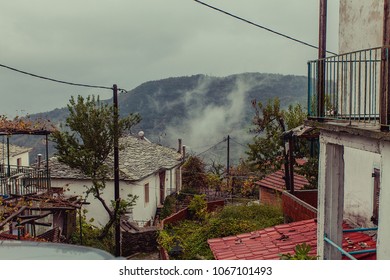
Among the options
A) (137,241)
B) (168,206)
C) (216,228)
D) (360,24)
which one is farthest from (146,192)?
(360,24)

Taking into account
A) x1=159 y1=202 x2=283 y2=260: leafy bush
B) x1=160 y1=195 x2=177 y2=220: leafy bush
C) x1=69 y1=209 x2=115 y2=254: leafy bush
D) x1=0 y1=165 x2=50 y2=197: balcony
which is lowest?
x1=160 y1=195 x2=177 y2=220: leafy bush

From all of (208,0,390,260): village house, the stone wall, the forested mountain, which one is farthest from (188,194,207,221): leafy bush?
the forested mountain

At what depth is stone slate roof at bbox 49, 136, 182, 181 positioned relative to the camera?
59.7ft

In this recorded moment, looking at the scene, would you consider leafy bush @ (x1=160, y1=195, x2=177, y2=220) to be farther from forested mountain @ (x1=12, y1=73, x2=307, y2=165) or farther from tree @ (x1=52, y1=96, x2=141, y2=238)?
forested mountain @ (x1=12, y1=73, x2=307, y2=165)

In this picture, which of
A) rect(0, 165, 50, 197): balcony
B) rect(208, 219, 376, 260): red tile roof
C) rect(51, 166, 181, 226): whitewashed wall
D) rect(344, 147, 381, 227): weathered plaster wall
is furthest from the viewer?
rect(51, 166, 181, 226): whitewashed wall

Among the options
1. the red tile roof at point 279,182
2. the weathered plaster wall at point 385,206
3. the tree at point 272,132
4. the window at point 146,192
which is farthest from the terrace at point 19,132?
the red tile roof at point 279,182

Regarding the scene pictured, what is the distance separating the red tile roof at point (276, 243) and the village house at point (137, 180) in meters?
8.66

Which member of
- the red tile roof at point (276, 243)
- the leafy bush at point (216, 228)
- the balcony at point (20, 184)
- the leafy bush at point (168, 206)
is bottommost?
the leafy bush at point (168, 206)

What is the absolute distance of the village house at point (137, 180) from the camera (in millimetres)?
17625

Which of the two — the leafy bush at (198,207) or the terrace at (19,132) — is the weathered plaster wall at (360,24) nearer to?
the terrace at (19,132)

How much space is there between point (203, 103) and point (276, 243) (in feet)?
152

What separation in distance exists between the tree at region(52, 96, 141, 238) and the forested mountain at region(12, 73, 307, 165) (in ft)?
78.0

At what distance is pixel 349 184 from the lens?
744 centimetres

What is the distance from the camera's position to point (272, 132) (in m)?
17.6
